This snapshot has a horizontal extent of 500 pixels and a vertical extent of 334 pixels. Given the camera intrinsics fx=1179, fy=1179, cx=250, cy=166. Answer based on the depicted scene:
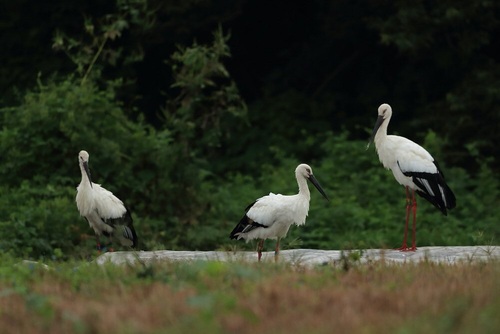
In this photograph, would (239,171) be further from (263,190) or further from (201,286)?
(201,286)

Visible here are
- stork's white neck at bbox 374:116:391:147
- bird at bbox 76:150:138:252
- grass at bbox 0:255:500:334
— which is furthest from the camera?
bird at bbox 76:150:138:252

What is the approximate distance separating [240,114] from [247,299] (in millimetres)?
12946

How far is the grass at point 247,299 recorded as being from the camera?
6293 mm

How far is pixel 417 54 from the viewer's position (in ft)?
69.8

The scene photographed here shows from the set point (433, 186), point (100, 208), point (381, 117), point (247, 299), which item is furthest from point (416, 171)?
point (247, 299)

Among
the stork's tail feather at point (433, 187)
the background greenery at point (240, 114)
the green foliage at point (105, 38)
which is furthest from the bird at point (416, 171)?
the green foliage at point (105, 38)

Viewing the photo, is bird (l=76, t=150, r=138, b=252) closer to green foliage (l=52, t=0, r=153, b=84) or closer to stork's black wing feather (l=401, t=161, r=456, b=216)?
stork's black wing feather (l=401, t=161, r=456, b=216)

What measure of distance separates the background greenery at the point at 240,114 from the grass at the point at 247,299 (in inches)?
215

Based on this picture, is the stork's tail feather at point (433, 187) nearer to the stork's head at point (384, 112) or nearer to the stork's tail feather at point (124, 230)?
the stork's head at point (384, 112)

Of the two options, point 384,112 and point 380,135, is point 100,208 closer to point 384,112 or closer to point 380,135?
point 380,135

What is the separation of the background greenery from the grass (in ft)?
17.9

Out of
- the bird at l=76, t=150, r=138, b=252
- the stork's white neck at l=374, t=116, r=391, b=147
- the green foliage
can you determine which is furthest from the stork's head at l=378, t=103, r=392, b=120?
the green foliage

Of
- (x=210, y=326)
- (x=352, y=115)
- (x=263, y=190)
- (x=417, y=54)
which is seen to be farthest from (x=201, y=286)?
(x=352, y=115)

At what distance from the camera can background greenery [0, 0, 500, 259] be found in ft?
57.8
